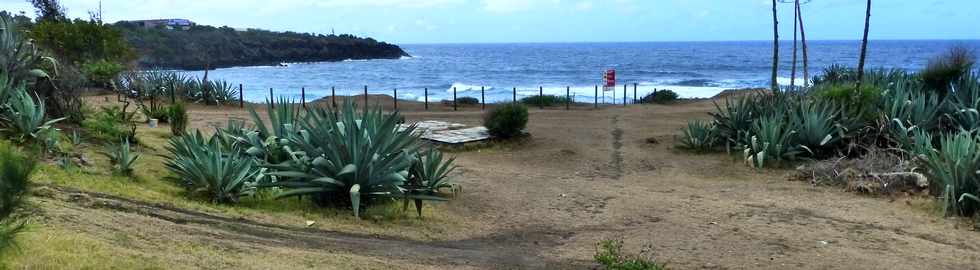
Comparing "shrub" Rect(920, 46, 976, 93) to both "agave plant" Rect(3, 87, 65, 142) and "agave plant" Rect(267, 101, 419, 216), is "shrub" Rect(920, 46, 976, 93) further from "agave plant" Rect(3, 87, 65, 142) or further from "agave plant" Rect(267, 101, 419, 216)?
"agave plant" Rect(3, 87, 65, 142)

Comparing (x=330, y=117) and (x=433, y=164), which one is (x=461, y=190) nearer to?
(x=433, y=164)

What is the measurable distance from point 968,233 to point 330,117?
6.21 meters

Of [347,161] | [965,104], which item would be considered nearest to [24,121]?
[347,161]

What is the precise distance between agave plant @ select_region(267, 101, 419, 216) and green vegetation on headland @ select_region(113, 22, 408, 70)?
74723mm

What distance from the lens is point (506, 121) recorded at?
1481 centimetres

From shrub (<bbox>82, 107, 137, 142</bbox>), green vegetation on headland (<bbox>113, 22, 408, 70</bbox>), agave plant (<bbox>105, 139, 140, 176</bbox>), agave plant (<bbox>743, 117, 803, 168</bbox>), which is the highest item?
green vegetation on headland (<bbox>113, 22, 408, 70</bbox>)

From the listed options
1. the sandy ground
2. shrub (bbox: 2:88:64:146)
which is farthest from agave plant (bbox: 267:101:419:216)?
shrub (bbox: 2:88:64:146)

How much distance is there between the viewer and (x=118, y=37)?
28.0 m

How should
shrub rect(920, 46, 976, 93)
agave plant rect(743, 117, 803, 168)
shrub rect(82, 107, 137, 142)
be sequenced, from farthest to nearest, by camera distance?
shrub rect(920, 46, 976, 93), agave plant rect(743, 117, 803, 168), shrub rect(82, 107, 137, 142)

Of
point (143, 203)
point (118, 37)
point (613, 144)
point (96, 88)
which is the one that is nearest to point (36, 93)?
point (143, 203)

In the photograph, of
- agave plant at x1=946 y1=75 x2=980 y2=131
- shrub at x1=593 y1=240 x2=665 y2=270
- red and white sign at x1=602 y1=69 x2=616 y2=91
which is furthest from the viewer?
red and white sign at x1=602 y1=69 x2=616 y2=91

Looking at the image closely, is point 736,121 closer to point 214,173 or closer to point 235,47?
point 214,173

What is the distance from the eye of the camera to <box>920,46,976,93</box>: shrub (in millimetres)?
14086

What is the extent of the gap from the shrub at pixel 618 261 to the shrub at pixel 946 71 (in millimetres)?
10364
